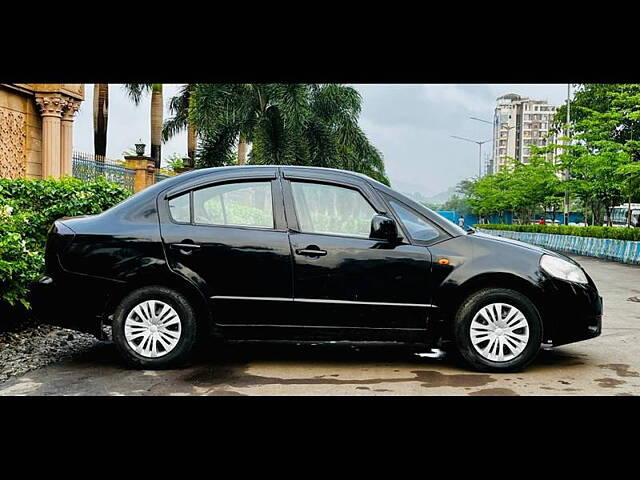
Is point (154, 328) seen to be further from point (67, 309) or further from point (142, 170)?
point (142, 170)

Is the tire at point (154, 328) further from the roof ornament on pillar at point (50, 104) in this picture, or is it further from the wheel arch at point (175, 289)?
the roof ornament on pillar at point (50, 104)

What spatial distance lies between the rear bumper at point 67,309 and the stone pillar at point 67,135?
12837mm

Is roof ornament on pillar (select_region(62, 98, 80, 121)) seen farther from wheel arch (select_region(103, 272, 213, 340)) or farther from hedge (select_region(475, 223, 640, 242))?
hedge (select_region(475, 223, 640, 242))

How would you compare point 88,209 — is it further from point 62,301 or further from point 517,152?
point 517,152

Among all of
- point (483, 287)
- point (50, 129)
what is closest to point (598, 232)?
point (50, 129)

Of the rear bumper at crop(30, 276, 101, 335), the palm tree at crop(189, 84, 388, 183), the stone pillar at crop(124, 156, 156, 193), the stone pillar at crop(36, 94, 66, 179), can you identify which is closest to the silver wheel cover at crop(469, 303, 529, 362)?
the rear bumper at crop(30, 276, 101, 335)

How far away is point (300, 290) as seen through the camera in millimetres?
6008

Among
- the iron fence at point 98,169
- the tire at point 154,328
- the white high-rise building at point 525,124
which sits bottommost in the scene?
the tire at point 154,328

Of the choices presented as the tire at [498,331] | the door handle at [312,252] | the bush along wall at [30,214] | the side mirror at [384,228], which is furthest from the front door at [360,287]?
the bush along wall at [30,214]

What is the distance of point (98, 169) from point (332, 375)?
13205 millimetres

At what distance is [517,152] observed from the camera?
16950cm

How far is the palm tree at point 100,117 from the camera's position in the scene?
31.5 m

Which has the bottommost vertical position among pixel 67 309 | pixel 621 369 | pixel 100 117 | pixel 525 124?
pixel 621 369
